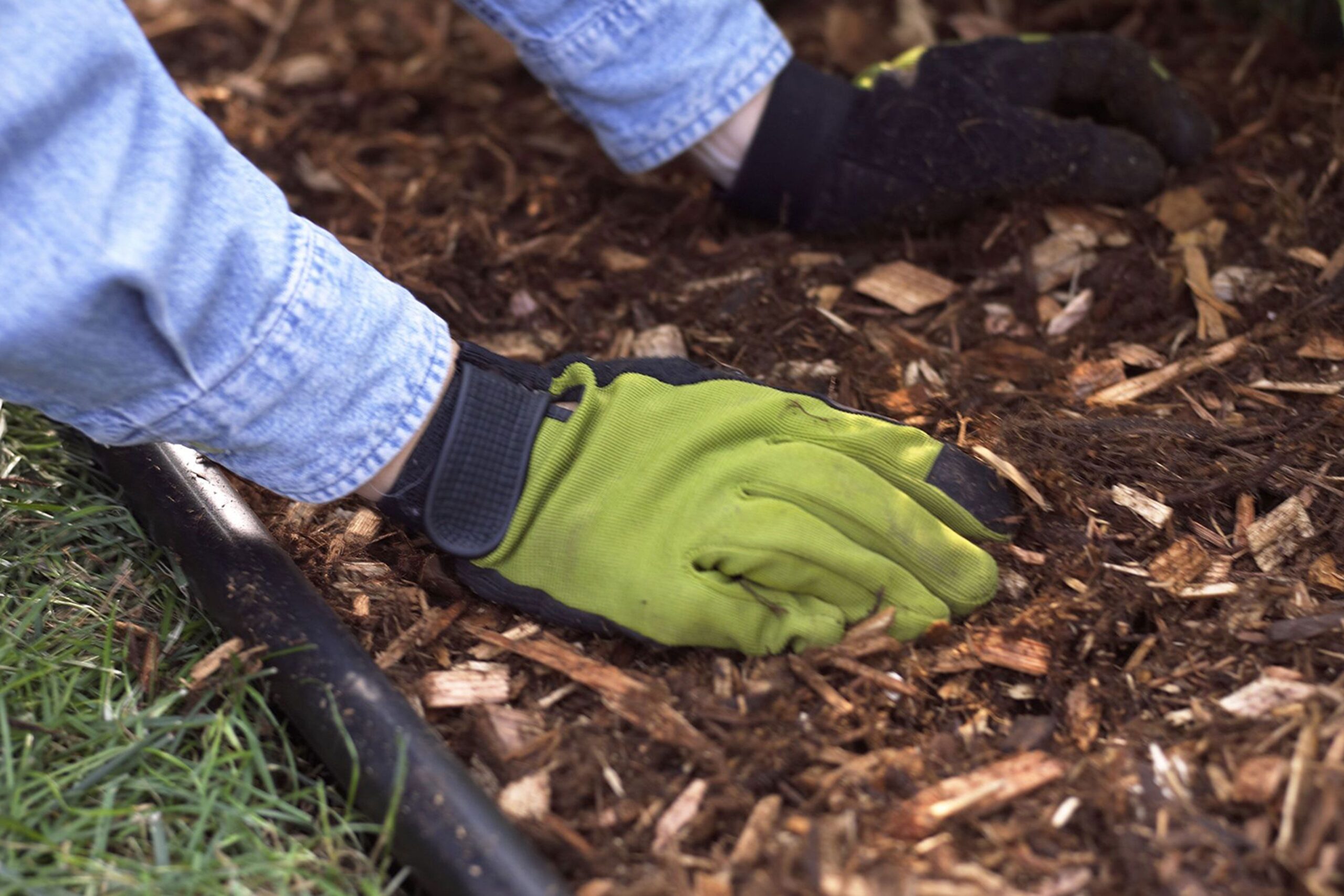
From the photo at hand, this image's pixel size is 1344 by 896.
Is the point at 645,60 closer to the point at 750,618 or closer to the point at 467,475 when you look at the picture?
the point at 467,475

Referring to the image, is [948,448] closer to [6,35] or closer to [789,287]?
[789,287]

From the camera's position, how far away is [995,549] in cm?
153

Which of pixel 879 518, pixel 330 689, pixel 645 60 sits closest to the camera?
pixel 330 689

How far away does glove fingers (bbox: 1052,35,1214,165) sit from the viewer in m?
2.14

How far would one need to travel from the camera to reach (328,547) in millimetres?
1601

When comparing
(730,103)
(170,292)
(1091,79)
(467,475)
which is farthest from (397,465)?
(1091,79)

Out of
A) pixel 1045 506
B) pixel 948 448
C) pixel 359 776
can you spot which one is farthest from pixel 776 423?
pixel 359 776

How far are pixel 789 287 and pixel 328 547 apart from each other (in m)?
0.97

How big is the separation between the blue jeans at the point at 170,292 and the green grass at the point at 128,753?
11.5 inches

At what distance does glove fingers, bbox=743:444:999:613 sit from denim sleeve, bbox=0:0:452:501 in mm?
488

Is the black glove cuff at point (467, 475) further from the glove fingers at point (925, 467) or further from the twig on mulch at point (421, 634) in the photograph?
the glove fingers at point (925, 467)

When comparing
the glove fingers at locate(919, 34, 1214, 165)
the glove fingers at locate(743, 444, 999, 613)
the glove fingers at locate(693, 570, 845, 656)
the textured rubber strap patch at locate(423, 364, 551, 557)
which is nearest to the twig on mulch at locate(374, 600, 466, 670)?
the textured rubber strap patch at locate(423, 364, 551, 557)

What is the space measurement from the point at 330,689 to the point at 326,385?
0.37 m

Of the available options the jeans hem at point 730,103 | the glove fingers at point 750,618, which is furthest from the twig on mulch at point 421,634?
the jeans hem at point 730,103
